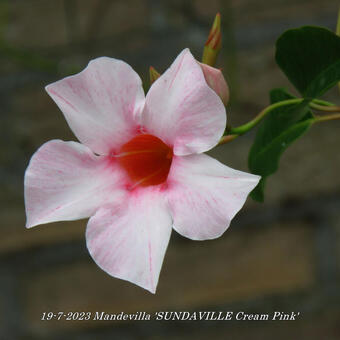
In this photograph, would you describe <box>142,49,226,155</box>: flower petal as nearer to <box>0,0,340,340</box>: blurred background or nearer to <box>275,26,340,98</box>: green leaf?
<box>275,26,340,98</box>: green leaf

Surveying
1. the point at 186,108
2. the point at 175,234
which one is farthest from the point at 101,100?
the point at 175,234

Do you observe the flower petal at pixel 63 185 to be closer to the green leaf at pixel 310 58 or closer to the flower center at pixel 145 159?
the flower center at pixel 145 159

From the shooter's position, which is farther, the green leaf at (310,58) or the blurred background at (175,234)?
the blurred background at (175,234)

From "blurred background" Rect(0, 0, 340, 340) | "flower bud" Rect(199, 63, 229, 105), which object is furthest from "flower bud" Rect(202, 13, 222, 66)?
"blurred background" Rect(0, 0, 340, 340)

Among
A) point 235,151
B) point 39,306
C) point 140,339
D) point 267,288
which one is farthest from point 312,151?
point 39,306

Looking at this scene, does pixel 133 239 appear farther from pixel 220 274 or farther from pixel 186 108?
pixel 220 274

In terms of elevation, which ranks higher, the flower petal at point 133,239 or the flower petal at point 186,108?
the flower petal at point 186,108

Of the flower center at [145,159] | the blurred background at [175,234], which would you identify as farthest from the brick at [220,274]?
the flower center at [145,159]

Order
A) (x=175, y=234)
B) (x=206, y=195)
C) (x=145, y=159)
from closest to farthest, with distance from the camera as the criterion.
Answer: (x=206, y=195)
(x=145, y=159)
(x=175, y=234)
